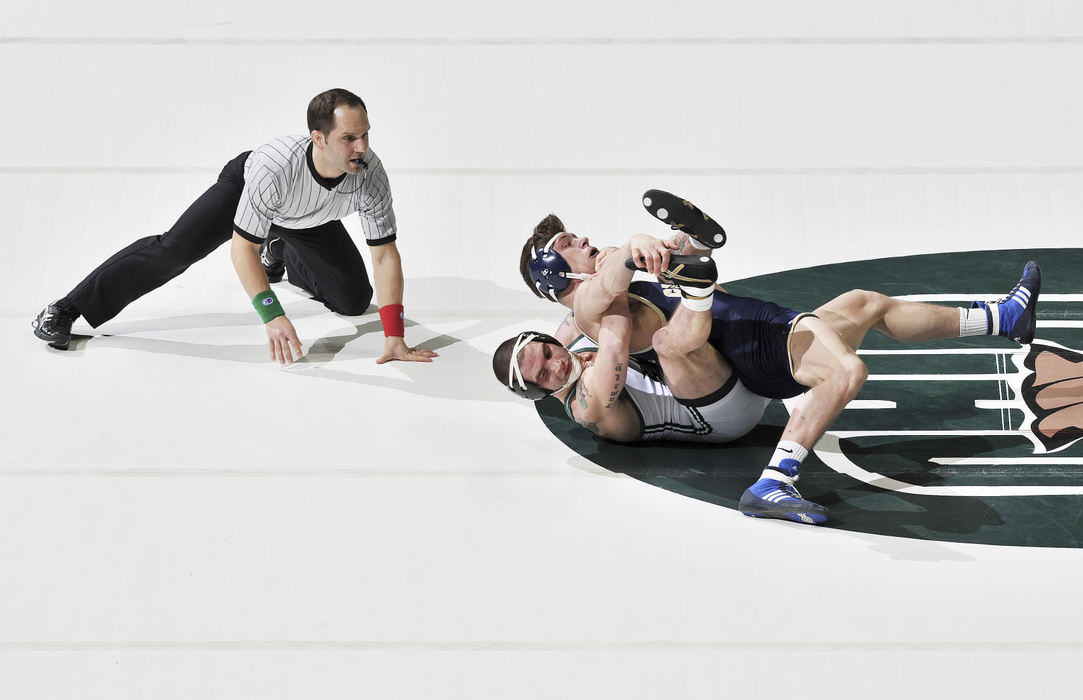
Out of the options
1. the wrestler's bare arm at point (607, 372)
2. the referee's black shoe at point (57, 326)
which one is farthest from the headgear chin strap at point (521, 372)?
the referee's black shoe at point (57, 326)

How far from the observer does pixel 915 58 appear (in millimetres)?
5770

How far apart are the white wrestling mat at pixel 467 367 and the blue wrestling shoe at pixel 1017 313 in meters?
0.72

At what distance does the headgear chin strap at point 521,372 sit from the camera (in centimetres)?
363

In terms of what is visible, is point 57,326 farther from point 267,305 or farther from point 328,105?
point 328,105

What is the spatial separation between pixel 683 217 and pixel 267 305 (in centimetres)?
146

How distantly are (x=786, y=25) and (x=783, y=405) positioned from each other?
255cm

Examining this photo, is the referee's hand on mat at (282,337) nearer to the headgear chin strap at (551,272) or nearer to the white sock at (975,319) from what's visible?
the headgear chin strap at (551,272)

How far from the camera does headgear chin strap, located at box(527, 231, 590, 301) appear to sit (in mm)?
3691

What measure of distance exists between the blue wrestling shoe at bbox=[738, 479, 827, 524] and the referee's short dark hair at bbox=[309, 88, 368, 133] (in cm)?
155

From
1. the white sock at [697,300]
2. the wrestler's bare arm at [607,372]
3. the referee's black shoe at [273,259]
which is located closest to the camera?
the white sock at [697,300]

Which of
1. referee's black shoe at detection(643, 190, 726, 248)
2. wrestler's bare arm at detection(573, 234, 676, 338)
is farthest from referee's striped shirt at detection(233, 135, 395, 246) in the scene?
referee's black shoe at detection(643, 190, 726, 248)

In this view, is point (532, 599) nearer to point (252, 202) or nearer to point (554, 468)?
point (554, 468)

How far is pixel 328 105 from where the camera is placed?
395 centimetres

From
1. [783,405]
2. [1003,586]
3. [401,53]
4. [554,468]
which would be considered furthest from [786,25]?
[1003,586]
